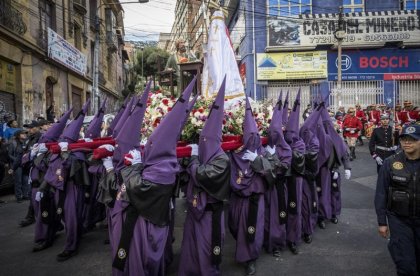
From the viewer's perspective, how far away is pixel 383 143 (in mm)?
8156

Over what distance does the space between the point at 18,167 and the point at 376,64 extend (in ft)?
59.5

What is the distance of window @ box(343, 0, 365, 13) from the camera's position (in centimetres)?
1908

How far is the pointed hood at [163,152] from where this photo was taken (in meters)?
3.41

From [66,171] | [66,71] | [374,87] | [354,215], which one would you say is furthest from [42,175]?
[374,87]

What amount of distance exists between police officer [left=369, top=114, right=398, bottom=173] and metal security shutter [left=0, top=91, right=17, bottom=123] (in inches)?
468

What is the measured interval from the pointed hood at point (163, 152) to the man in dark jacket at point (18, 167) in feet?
21.1

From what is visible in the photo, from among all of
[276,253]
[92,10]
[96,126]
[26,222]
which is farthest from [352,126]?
[92,10]

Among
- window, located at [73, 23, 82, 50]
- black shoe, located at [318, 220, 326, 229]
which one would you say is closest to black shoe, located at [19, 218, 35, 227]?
black shoe, located at [318, 220, 326, 229]

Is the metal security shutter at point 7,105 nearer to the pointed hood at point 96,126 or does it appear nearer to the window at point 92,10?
the pointed hood at point 96,126

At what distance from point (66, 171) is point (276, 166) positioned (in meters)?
3.11

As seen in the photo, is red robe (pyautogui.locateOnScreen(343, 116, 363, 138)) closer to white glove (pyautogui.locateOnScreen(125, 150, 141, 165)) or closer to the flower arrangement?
the flower arrangement

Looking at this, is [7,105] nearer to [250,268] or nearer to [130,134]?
[130,134]

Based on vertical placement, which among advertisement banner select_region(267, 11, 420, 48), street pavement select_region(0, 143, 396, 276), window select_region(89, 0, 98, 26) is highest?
window select_region(89, 0, 98, 26)

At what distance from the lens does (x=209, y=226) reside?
13.1 ft
